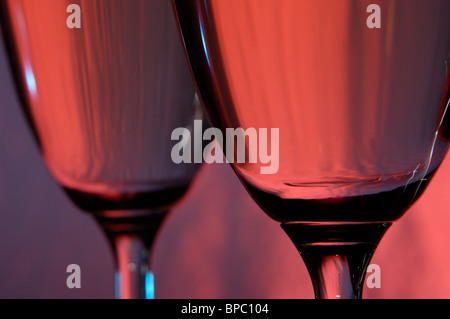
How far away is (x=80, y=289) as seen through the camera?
22.4 inches

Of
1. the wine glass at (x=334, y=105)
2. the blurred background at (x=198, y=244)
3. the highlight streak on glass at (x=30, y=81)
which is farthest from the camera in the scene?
the blurred background at (x=198, y=244)

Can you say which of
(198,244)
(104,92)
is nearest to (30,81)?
(104,92)

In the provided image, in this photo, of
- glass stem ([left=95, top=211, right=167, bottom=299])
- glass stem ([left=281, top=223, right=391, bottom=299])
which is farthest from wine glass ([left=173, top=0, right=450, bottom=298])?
glass stem ([left=95, top=211, right=167, bottom=299])

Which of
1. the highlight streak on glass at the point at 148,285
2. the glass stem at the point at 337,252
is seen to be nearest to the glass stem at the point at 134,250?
the highlight streak on glass at the point at 148,285

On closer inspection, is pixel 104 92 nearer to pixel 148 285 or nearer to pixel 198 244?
pixel 148 285

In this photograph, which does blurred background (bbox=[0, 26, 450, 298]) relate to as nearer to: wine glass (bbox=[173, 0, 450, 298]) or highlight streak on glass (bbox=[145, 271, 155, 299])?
highlight streak on glass (bbox=[145, 271, 155, 299])

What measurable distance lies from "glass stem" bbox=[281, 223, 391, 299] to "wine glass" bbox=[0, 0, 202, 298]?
88 mm

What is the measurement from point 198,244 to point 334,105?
417mm

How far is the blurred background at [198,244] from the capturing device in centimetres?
43

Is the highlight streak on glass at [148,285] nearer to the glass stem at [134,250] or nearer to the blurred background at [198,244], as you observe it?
the glass stem at [134,250]

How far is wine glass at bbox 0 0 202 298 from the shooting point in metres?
0.20

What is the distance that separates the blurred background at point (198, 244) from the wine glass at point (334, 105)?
282mm
